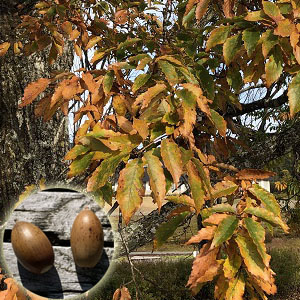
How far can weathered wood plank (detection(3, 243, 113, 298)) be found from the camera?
2.83 ft

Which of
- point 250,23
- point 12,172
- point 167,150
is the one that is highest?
point 250,23

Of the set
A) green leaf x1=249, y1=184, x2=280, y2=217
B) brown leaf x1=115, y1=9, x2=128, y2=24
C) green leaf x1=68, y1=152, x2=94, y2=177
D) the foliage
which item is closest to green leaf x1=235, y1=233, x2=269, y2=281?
the foliage

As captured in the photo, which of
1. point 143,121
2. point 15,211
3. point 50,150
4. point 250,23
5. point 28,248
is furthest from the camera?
point 50,150

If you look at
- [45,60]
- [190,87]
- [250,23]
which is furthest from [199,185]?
[45,60]

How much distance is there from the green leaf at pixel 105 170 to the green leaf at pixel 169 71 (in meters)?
0.29

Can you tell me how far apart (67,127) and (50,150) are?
17 centimetres

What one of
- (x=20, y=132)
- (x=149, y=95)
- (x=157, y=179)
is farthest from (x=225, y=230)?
(x=20, y=132)

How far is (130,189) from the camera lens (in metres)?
0.96

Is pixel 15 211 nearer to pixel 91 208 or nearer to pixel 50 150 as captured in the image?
pixel 91 208

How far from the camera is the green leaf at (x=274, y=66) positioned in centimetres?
130

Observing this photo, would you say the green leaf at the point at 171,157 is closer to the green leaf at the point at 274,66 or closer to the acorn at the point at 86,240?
the acorn at the point at 86,240

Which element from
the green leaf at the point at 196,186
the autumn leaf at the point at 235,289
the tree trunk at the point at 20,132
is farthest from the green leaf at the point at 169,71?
the tree trunk at the point at 20,132

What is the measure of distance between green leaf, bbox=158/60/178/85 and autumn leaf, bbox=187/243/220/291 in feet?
1.57

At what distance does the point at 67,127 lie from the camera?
2.09 m
